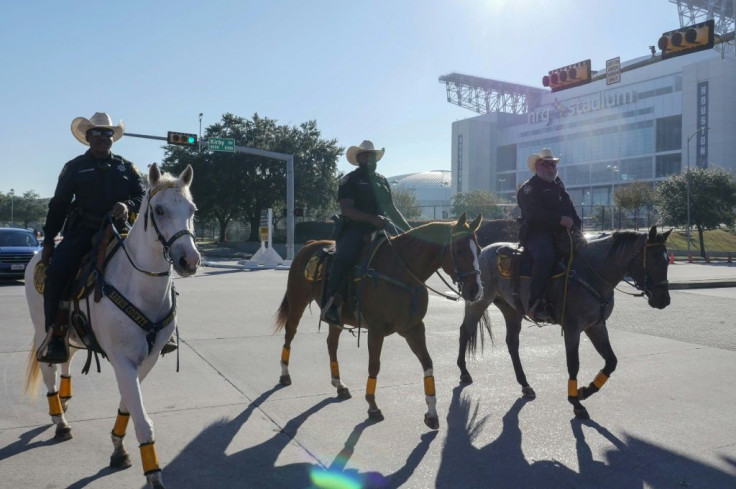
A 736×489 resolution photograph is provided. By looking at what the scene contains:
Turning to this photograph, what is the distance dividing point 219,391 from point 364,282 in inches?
84.8

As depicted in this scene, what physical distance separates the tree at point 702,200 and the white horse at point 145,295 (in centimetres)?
4426

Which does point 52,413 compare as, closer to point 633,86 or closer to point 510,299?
point 510,299

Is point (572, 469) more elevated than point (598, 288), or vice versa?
point (598, 288)

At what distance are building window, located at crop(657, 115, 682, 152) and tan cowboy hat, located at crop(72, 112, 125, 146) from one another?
96710 millimetres

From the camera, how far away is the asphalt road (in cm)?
457

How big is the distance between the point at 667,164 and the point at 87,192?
9763 centimetres

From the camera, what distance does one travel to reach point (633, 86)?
3706 inches

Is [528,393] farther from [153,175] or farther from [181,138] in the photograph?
[181,138]

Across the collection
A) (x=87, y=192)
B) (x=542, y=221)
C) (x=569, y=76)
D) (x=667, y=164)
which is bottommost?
(x=542, y=221)

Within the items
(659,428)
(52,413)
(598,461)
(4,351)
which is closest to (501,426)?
(598,461)

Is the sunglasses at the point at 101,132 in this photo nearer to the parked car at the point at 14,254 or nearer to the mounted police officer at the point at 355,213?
the mounted police officer at the point at 355,213

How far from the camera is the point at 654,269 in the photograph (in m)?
6.19

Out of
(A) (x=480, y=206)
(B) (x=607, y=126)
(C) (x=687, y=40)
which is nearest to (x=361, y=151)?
(C) (x=687, y=40)

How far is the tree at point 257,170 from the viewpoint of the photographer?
154 feet
